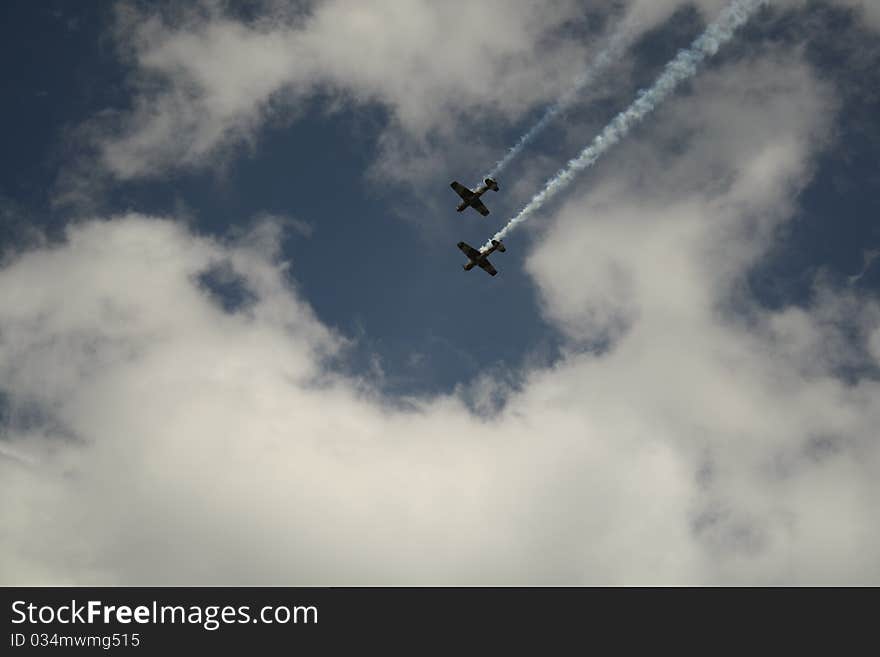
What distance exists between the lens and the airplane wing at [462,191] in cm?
8356

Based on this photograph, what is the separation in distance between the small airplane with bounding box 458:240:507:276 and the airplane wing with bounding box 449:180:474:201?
736 centimetres

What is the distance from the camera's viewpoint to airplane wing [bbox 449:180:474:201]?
8356 cm

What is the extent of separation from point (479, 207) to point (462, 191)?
2728 mm

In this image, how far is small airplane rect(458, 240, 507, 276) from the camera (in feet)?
290

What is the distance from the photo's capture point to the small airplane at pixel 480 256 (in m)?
88.4

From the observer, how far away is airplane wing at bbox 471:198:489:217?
83938 millimetres

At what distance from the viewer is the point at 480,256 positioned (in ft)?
292

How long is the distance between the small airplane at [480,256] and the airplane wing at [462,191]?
24.1ft

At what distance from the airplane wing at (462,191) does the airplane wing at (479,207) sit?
74cm

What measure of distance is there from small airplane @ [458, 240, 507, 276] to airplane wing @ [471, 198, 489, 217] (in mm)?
5232

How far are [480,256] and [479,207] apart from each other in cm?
710

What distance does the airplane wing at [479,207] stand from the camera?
8394 cm
